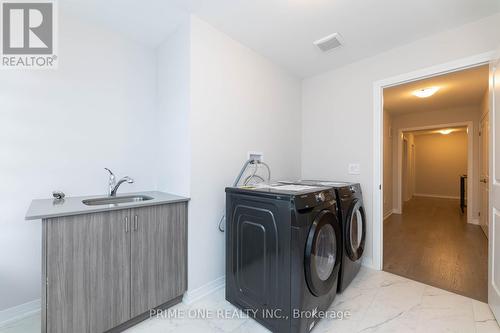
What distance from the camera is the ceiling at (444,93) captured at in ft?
9.59

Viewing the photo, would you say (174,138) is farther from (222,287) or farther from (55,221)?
(222,287)

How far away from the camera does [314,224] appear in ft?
4.57

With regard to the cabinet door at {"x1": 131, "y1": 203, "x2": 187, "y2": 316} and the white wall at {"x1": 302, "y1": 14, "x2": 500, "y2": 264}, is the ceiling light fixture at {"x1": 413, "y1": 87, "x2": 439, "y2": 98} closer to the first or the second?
the white wall at {"x1": 302, "y1": 14, "x2": 500, "y2": 264}

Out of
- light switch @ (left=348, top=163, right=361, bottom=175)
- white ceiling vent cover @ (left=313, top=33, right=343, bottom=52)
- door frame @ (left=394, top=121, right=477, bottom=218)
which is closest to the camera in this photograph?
white ceiling vent cover @ (left=313, top=33, right=343, bottom=52)

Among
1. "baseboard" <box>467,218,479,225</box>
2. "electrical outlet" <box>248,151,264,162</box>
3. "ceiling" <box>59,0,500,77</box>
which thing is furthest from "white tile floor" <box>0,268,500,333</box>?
"baseboard" <box>467,218,479,225</box>

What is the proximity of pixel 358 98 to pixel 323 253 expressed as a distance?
74.0 inches

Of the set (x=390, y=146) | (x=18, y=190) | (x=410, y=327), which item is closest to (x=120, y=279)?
(x=18, y=190)

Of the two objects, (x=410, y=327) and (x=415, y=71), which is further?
(x=415, y=71)

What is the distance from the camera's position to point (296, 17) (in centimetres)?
179

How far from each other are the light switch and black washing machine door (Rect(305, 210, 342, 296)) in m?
1.05

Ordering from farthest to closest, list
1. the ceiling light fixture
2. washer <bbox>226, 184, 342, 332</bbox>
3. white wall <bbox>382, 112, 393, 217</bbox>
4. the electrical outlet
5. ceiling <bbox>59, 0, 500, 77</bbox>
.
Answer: white wall <bbox>382, 112, 393, 217</bbox>, the ceiling light fixture, the electrical outlet, ceiling <bbox>59, 0, 500, 77</bbox>, washer <bbox>226, 184, 342, 332</bbox>

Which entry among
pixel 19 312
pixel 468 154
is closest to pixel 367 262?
pixel 19 312

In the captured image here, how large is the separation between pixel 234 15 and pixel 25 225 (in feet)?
7.54

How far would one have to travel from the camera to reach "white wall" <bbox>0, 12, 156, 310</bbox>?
155cm
